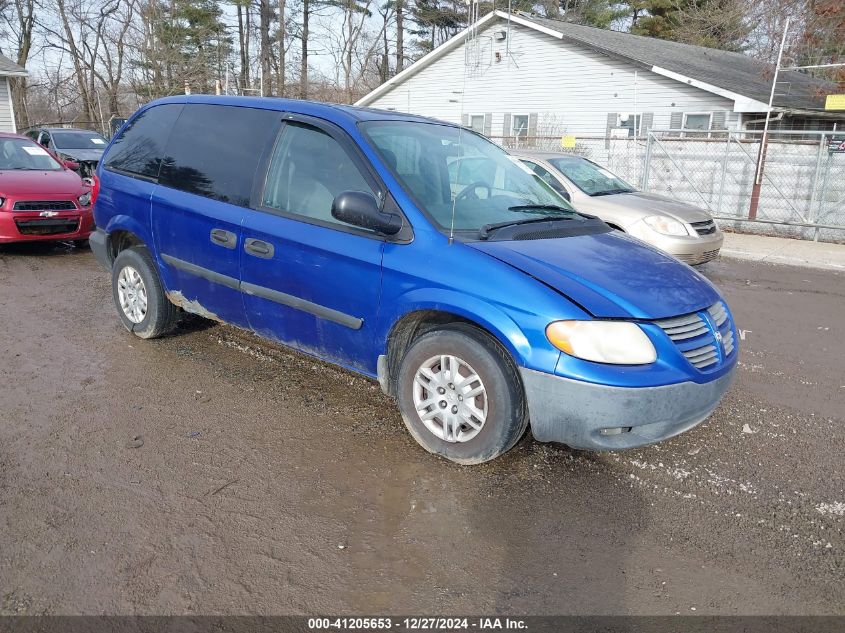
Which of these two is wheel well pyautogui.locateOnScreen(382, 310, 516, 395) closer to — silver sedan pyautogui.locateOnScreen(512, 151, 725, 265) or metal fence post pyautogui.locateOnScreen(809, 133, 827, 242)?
silver sedan pyautogui.locateOnScreen(512, 151, 725, 265)

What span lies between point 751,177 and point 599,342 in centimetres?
1310

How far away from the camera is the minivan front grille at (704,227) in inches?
337

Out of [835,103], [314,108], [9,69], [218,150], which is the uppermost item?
[9,69]

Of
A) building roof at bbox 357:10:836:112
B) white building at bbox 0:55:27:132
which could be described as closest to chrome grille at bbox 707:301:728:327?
building roof at bbox 357:10:836:112

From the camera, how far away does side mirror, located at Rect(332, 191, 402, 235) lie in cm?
354

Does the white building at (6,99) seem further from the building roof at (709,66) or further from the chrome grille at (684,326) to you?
the chrome grille at (684,326)

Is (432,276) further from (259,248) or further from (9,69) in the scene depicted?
(9,69)

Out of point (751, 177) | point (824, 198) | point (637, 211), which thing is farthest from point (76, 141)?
point (824, 198)

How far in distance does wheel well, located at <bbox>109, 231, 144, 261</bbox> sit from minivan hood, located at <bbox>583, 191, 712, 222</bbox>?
559 centimetres

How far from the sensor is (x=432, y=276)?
3459 millimetres

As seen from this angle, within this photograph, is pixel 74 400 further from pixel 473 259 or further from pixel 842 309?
pixel 842 309

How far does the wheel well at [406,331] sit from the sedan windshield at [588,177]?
588cm

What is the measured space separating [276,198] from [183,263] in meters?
1.06

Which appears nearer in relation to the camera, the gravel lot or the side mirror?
the gravel lot
